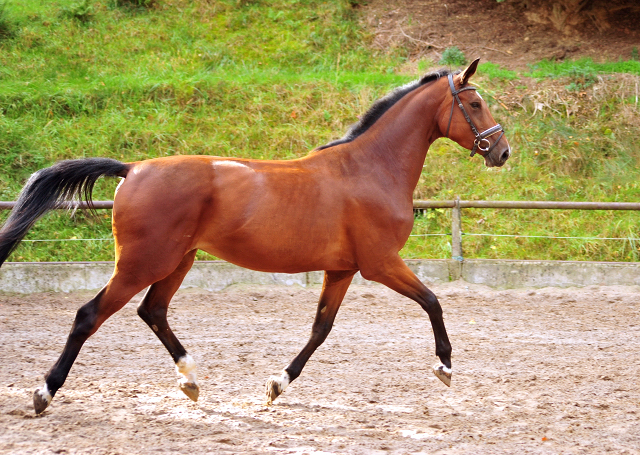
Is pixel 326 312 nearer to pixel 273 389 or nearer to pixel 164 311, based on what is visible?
pixel 273 389

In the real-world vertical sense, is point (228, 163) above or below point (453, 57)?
below

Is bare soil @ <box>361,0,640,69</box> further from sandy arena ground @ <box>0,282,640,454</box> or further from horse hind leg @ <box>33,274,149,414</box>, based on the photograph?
horse hind leg @ <box>33,274,149,414</box>

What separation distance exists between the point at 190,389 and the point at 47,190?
1.50 meters

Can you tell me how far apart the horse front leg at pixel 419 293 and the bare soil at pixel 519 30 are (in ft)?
28.0

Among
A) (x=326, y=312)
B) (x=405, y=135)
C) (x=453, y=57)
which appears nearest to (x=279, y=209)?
(x=326, y=312)

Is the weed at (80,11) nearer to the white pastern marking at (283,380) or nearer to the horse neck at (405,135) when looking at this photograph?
the horse neck at (405,135)

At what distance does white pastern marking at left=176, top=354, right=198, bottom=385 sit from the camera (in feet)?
12.1

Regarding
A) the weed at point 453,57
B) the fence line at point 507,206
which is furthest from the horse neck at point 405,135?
the weed at point 453,57

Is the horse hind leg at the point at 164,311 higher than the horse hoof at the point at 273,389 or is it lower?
higher

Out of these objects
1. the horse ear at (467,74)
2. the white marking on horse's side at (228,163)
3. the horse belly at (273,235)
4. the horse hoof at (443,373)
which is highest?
the horse ear at (467,74)

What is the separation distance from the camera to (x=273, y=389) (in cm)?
369

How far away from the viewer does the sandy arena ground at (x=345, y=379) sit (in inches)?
124

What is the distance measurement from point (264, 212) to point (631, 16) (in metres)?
11.5

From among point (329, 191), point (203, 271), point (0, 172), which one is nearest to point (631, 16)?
point (203, 271)
